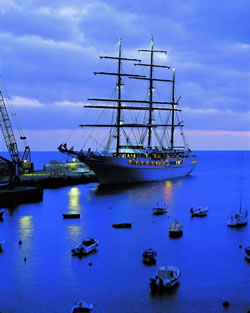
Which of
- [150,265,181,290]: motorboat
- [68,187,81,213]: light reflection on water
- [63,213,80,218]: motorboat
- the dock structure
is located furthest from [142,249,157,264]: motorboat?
the dock structure

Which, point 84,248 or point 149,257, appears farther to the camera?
→ point 84,248

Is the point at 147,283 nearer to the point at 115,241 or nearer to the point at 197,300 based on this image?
the point at 197,300

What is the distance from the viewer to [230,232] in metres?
67.3

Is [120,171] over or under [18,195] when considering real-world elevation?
over

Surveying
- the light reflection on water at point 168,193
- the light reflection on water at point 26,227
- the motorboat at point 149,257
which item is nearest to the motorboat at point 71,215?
the light reflection on water at point 26,227

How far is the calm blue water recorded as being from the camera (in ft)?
129

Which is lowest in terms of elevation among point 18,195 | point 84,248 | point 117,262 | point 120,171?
point 117,262

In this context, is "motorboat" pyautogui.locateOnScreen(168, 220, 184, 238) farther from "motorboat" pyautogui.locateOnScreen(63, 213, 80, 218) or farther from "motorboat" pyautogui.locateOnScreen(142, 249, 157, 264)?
"motorboat" pyautogui.locateOnScreen(63, 213, 80, 218)

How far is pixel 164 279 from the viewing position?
4162 centimetres

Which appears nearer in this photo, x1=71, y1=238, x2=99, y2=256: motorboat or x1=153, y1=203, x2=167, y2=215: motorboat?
x1=71, y1=238, x2=99, y2=256: motorboat

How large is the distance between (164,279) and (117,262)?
10.3 metres

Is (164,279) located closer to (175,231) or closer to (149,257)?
(149,257)

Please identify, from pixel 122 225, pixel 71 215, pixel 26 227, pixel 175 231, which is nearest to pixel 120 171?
pixel 71 215

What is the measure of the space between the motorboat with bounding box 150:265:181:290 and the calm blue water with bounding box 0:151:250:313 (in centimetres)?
83
